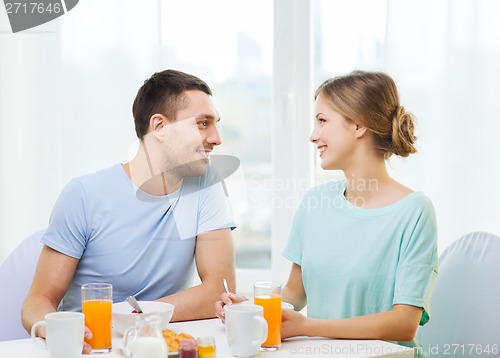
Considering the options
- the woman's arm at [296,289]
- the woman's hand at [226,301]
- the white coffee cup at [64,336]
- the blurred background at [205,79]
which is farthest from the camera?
the blurred background at [205,79]

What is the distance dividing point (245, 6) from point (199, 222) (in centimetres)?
105

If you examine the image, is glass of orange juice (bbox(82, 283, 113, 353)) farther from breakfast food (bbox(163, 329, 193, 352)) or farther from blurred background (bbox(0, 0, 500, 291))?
blurred background (bbox(0, 0, 500, 291))

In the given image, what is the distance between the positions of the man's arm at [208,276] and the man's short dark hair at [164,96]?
0.37 meters

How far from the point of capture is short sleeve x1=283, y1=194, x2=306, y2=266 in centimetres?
189

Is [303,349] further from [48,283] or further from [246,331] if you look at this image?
[48,283]

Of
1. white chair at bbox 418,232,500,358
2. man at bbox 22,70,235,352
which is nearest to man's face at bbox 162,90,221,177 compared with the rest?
man at bbox 22,70,235,352

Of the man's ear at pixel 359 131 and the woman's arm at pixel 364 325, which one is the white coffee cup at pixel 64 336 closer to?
the woman's arm at pixel 364 325

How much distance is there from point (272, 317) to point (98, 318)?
0.34 m

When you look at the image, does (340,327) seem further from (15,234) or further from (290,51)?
(15,234)

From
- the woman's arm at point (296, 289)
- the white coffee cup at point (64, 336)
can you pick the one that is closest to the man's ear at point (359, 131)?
the woman's arm at point (296, 289)

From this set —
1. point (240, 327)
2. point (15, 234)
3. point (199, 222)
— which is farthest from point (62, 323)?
point (15, 234)

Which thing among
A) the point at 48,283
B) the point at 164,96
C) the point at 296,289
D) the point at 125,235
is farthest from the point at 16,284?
the point at 296,289

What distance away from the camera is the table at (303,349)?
52.6 inches

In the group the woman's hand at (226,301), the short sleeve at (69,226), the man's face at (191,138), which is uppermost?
the man's face at (191,138)
